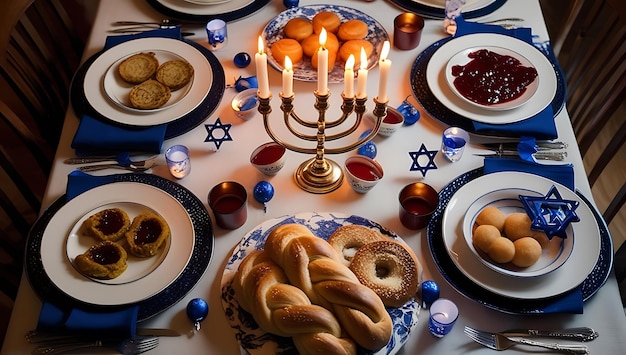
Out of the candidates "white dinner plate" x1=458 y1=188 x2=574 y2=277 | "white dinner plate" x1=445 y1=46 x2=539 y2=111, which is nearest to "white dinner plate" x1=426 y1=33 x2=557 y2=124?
"white dinner plate" x1=445 y1=46 x2=539 y2=111

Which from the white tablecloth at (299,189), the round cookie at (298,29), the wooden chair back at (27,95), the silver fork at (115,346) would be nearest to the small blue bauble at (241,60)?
the white tablecloth at (299,189)

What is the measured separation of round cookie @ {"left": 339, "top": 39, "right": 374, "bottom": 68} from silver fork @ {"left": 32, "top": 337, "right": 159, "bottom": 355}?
3.06 feet

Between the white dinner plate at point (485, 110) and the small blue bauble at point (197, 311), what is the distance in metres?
0.84

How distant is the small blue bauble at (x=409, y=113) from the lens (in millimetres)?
1508

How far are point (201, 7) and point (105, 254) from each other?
0.92 m

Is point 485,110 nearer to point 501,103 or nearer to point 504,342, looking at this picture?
point 501,103

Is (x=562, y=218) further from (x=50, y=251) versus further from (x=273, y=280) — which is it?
(x=50, y=251)

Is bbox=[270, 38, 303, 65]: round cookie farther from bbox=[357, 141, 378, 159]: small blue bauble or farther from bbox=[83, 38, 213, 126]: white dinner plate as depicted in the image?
bbox=[357, 141, 378, 159]: small blue bauble

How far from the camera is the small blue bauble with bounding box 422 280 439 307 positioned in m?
1.17

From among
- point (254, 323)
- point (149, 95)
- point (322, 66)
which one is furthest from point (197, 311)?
point (149, 95)

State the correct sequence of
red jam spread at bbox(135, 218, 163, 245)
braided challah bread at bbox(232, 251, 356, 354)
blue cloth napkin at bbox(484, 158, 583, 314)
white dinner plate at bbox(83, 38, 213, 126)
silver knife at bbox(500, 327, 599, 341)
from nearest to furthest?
braided challah bread at bbox(232, 251, 356, 354) < silver knife at bbox(500, 327, 599, 341) < red jam spread at bbox(135, 218, 163, 245) < blue cloth napkin at bbox(484, 158, 583, 314) < white dinner plate at bbox(83, 38, 213, 126)

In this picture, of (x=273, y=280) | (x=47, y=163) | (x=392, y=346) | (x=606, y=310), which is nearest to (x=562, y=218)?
(x=606, y=310)

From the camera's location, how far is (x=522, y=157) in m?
1.41

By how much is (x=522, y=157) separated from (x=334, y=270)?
25.2 inches
